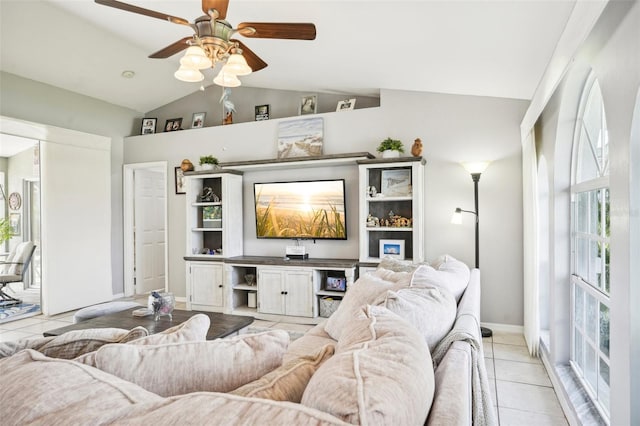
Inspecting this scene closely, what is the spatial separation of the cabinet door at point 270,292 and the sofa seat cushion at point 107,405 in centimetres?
385

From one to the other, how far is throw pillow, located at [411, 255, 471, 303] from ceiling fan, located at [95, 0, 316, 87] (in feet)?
5.23

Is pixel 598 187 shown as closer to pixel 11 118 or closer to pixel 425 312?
pixel 425 312

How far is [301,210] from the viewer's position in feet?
16.0

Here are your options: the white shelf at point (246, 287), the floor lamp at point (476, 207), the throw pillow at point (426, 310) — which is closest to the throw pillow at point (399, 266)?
the floor lamp at point (476, 207)

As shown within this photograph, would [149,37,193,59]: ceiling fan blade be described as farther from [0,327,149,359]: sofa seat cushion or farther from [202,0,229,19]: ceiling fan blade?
[0,327,149,359]: sofa seat cushion

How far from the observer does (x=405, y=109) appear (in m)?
4.40

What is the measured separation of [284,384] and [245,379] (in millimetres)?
148

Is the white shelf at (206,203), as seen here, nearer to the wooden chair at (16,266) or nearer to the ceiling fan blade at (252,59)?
the ceiling fan blade at (252,59)

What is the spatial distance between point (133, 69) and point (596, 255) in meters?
5.30

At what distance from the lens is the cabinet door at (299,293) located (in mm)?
4488

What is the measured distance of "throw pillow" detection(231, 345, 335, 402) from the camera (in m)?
0.84

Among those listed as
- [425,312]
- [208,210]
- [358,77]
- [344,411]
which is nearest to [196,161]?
[208,210]

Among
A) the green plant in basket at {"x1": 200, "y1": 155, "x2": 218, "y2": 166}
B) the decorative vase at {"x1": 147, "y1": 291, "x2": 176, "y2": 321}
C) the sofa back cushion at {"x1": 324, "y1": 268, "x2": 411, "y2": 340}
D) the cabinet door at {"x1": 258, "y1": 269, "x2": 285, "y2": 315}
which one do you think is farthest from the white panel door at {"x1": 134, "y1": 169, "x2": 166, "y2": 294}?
the sofa back cushion at {"x1": 324, "y1": 268, "x2": 411, "y2": 340}

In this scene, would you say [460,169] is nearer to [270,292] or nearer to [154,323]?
[270,292]
